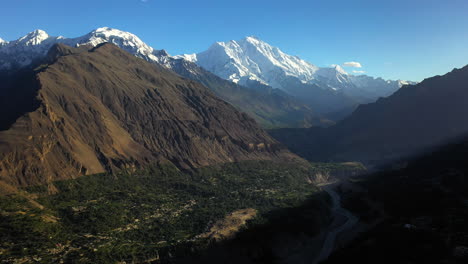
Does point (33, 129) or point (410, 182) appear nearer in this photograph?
point (410, 182)

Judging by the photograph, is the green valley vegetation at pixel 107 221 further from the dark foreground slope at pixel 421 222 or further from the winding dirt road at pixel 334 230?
the dark foreground slope at pixel 421 222

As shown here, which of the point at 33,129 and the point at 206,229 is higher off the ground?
the point at 33,129

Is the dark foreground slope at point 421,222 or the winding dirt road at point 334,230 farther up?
the dark foreground slope at point 421,222

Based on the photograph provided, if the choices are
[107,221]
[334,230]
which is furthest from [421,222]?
[107,221]

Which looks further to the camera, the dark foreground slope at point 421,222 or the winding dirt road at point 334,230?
the winding dirt road at point 334,230

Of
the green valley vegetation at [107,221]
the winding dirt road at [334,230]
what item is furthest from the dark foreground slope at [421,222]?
the green valley vegetation at [107,221]

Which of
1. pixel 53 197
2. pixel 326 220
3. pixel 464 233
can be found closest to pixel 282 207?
pixel 326 220

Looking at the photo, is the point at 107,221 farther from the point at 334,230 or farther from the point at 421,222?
the point at 421,222

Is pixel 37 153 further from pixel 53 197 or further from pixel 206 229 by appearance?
pixel 206 229

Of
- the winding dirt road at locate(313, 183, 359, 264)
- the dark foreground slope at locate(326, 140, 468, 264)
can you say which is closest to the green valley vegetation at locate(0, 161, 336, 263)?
the winding dirt road at locate(313, 183, 359, 264)

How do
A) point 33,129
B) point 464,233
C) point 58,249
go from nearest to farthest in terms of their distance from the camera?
point 464,233
point 58,249
point 33,129
